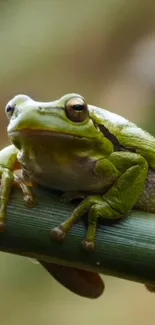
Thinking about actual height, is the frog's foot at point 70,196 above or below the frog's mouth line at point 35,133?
below

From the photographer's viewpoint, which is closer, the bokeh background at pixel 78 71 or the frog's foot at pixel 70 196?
the frog's foot at pixel 70 196

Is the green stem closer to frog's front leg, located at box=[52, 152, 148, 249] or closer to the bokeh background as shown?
frog's front leg, located at box=[52, 152, 148, 249]

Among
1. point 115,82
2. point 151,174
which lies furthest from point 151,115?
point 151,174

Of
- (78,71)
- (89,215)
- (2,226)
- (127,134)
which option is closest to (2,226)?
(2,226)

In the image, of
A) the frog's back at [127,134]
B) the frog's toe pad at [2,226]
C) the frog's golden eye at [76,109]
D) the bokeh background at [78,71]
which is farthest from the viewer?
the bokeh background at [78,71]

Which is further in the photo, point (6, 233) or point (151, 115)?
point (151, 115)

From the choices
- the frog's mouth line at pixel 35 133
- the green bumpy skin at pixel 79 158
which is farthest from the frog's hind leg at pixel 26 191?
the frog's mouth line at pixel 35 133

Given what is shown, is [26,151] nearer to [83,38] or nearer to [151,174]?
[151,174]

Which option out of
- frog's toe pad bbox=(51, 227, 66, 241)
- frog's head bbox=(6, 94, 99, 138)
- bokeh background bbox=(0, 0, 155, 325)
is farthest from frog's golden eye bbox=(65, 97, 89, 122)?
bokeh background bbox=(0, 0, 155, 325)

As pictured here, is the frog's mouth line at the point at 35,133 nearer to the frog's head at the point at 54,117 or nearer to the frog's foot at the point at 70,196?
the frog's head at the point at 54,117
